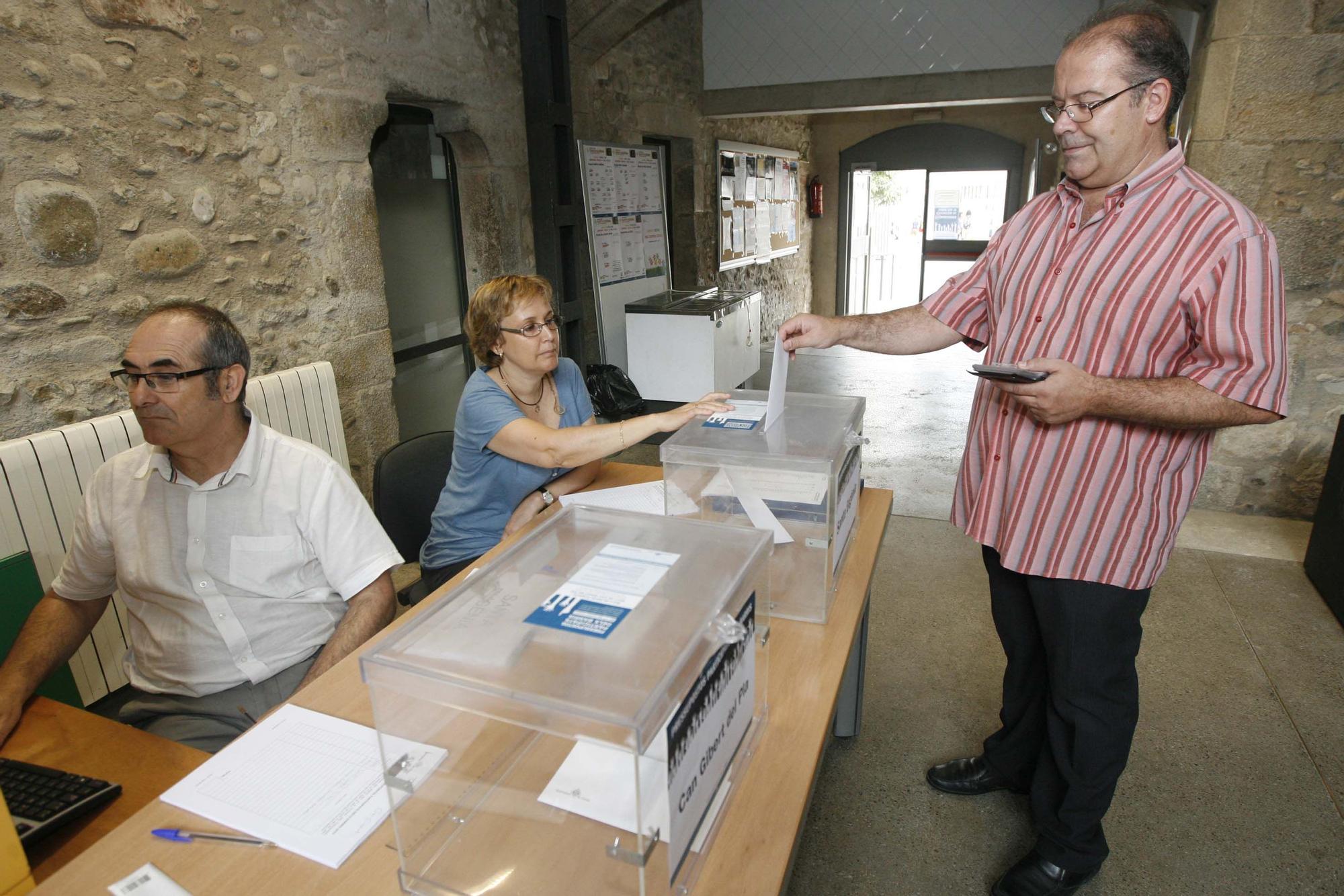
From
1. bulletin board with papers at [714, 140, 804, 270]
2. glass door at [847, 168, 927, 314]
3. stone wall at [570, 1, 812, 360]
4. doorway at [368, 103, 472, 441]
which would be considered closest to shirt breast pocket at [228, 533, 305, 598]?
doorway at [368, 103, 472, 441]

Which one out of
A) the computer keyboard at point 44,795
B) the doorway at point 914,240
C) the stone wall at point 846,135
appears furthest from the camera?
the stone wall at point 846,135

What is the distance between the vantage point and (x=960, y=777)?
2.12m

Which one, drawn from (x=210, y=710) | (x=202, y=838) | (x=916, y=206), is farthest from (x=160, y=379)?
(x=916, y=206)

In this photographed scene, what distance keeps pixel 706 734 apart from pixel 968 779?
1490 mm

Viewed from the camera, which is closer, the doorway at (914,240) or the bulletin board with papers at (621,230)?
the bulletin board with papers at (621,230)

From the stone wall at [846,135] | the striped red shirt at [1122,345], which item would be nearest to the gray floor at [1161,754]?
the striped red shirt at [1122,345]

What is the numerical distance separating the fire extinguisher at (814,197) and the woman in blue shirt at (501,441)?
26.7ft

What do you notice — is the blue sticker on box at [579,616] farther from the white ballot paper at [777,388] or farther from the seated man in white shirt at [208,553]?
the seated man in white shirt at [208,553]

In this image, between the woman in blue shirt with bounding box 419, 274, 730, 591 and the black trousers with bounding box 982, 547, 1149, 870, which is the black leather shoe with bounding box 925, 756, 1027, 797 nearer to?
the black trousers with bounding box 982, 547, 1149, 870

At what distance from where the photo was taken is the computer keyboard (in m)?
1.07

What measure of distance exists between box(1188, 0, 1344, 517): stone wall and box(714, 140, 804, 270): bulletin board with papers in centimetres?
397

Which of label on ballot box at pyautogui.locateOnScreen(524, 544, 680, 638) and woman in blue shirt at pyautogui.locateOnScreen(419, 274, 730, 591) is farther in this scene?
woman in blue shirt at pyautogui.locateOnScreen(419, 274, 730, 591)

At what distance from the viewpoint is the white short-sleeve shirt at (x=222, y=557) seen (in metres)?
1.61

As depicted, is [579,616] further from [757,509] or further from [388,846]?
[757,509]
